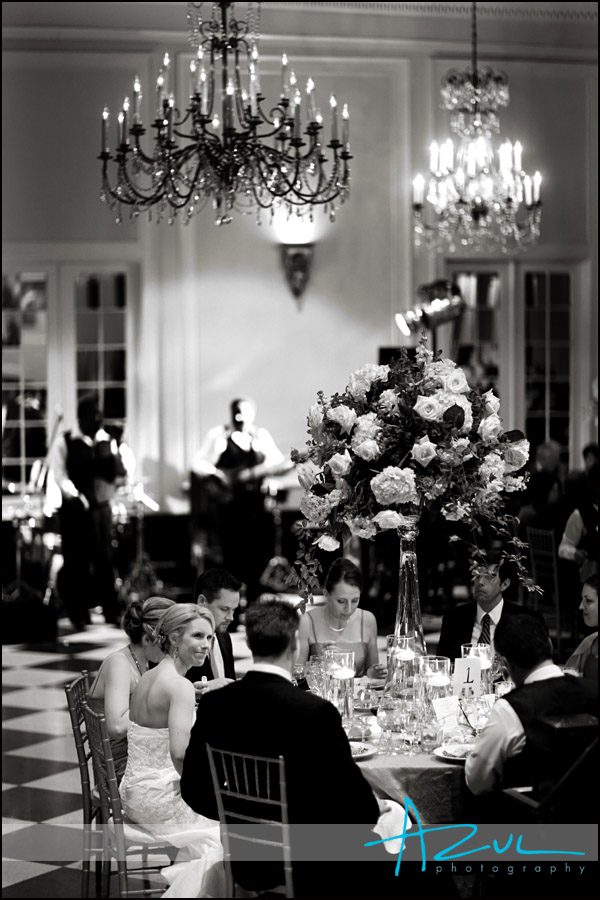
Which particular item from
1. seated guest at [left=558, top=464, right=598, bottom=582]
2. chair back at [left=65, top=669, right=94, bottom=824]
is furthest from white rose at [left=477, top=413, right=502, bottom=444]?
seated guest at [left=558, top=464, right=598, bottom=582]

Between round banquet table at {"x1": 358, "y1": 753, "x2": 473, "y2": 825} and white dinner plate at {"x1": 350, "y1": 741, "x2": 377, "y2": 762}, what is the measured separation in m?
0.05

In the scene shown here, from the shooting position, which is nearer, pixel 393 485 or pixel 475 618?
pixel 393 485

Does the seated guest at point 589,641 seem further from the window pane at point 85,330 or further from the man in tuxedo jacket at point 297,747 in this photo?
the window pane at point 85,330

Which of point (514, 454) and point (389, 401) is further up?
point (389, 401)

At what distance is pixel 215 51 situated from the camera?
6.19m

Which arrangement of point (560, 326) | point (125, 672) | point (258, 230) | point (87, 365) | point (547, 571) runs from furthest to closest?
point (560, 326)
point (258, 230)
point (87, 365)
point (547, 571)
point (125, 672)

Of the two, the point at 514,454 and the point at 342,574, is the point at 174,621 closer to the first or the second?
the point at 342,574

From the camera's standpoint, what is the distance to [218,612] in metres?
4.74

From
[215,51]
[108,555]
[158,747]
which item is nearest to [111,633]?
[108,555]

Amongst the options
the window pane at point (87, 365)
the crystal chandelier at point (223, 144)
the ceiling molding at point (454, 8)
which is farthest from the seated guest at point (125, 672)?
the ceiling molding at point (454, 8)

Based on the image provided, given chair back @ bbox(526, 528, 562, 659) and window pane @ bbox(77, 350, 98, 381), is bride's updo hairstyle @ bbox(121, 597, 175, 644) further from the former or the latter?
window pane @ bbox(77, 350, 98, 381)

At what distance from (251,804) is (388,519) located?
1010mm

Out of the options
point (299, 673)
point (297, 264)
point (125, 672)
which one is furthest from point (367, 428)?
point (297, 264)

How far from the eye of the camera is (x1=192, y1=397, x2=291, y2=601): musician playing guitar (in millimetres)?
10367
